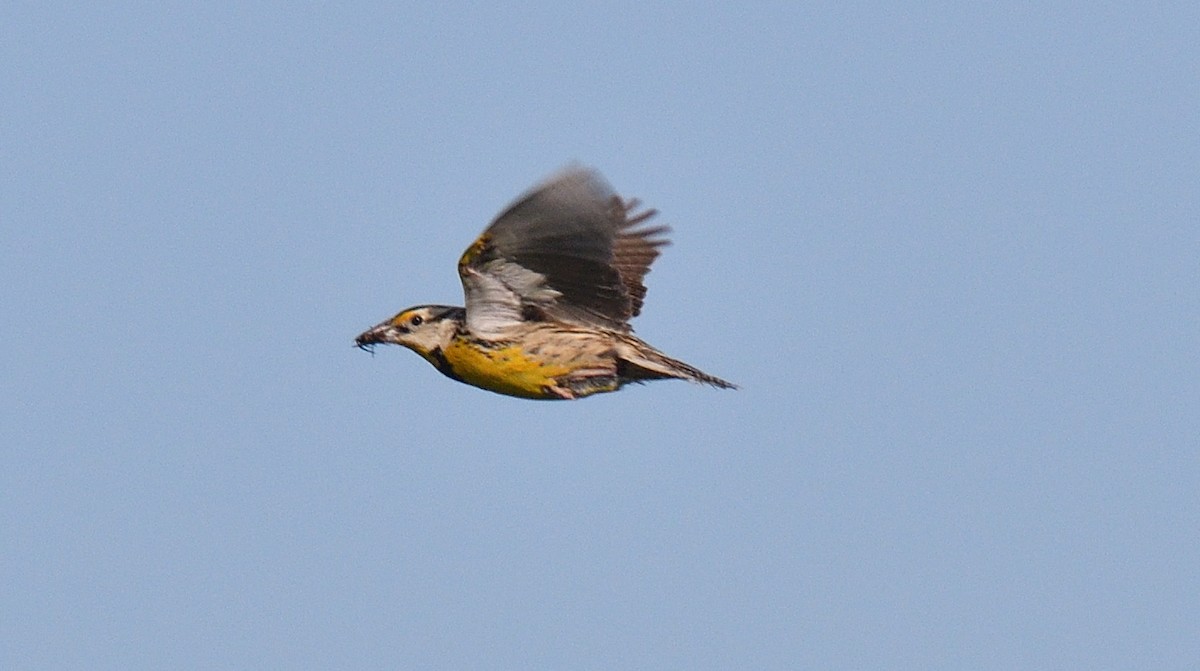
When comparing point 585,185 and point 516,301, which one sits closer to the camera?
point 585,185

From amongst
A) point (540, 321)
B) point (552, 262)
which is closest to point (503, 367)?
point (540, 321)

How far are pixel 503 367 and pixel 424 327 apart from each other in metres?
0.80

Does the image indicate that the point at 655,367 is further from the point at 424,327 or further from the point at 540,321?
the point at 424,327

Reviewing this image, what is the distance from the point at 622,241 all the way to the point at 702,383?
257cm

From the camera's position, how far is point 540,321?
18781mm

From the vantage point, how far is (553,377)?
18.9m

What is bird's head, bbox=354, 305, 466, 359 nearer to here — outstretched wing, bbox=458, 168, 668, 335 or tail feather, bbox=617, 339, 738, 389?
outstretched wing, bbox=458, 168, 668, 335

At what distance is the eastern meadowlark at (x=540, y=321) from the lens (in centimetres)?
1816

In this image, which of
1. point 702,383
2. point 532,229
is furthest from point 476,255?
point 702,383

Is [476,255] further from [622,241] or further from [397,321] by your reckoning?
[622,241]

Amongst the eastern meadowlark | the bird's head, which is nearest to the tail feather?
the eastern meadowlark

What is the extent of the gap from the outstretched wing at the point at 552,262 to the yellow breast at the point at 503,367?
0.57ft

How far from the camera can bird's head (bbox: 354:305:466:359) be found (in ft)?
62.1

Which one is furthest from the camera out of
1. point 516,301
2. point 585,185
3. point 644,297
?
point 644,297
